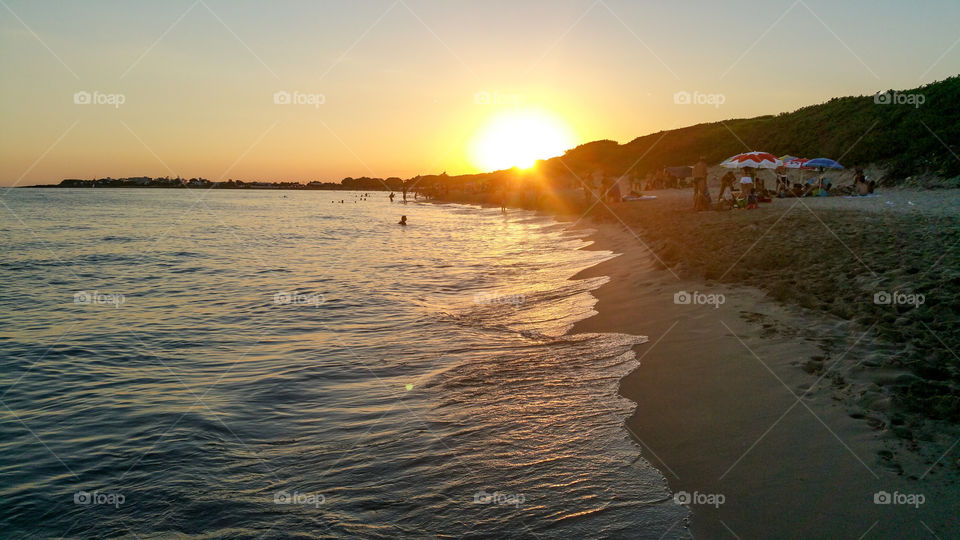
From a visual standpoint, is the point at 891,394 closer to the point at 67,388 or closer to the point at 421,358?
the point at 421,358

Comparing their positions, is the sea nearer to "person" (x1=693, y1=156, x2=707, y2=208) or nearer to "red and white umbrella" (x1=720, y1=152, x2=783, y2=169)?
"person" (x1=693, y1=156, x2=707, y2=208)

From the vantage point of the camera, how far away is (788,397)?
21.9 feet

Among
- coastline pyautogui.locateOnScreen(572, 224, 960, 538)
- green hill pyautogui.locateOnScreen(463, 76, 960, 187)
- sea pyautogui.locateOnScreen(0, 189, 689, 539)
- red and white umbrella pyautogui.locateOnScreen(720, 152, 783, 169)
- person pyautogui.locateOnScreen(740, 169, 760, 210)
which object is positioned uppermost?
green hill pyautogui.locateOnScreen(463, 76, 960, 187)

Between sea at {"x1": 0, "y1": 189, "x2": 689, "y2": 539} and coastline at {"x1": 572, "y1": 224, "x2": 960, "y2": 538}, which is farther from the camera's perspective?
sea at {"x1": 0, "y1": 189, "x2": 689, "y2": 539}

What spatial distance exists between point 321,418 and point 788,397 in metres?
6.16

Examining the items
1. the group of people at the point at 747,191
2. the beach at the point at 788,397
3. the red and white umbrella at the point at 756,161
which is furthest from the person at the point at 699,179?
the beach at the point at 788,397

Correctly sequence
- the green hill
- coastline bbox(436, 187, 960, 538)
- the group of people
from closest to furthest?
coastline bbox(436, 187, 960, 538) → the group of people → the green hill

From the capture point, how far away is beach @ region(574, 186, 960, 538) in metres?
4.70

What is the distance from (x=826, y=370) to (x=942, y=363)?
4.00ft

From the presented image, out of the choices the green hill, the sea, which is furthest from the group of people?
the sea

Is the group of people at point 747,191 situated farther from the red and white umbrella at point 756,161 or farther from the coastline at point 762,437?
the coastline at point 762,437

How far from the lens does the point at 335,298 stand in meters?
16.8

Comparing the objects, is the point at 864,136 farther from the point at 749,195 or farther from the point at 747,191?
the point at 749,195

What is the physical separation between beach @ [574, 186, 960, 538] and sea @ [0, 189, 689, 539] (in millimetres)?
562
